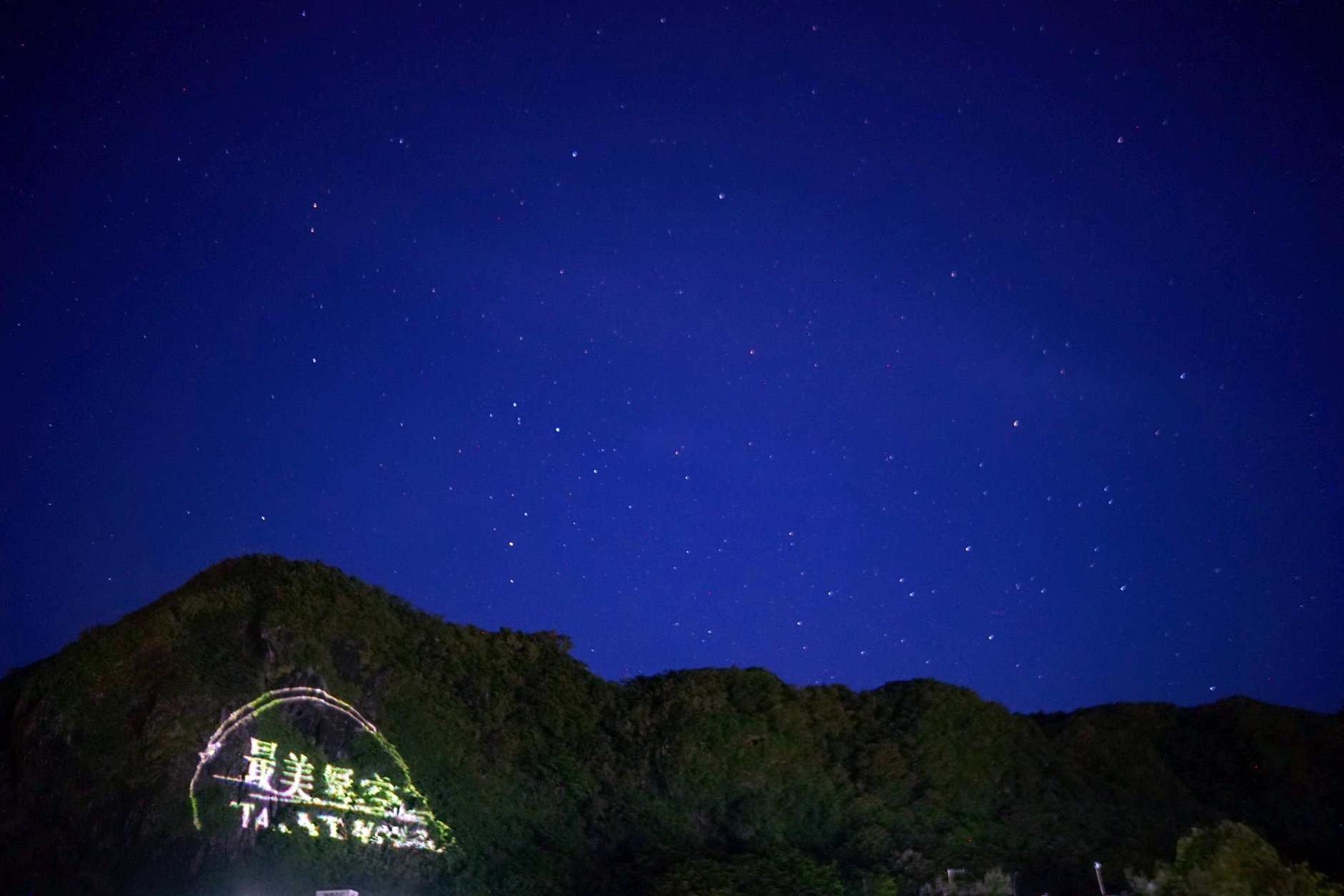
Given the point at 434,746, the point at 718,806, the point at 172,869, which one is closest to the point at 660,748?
the point at 718,806

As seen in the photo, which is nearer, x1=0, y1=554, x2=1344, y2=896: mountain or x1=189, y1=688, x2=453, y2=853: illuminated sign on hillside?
x1=0, y1=554, x2=1344, y2=896: mountain

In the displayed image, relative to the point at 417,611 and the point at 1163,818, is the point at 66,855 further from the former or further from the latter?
the point at 1163,818

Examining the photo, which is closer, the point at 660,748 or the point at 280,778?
the point at 280,778

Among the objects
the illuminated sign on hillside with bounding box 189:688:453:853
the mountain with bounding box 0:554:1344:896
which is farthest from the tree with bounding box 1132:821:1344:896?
the illuminated sign on hillside with bounding box 189:688:453:853

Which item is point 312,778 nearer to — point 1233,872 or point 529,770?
point 529,770

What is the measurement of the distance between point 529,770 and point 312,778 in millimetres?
2915

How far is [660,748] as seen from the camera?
15.1 metres

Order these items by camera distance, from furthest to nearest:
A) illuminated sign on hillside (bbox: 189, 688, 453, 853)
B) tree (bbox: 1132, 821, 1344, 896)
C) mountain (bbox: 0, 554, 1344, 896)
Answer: illuminated sign on hillside (bbox: 189, 688, 453, 853) → mountain (bbox: 0, 554, 1344, 896) → tree (bbox: 1132, 821, 1344, 896)

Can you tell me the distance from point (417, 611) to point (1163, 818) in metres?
11.6

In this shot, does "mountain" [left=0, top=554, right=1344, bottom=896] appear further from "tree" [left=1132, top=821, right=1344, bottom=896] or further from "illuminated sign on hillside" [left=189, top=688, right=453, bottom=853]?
"tree" [left=1132, top=821, right=1344, bottom=896]

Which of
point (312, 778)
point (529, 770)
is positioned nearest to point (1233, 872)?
point (529, 770)

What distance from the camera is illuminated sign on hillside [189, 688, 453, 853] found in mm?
12453

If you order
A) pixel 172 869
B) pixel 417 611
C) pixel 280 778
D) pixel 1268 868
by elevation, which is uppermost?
pixel 417 611

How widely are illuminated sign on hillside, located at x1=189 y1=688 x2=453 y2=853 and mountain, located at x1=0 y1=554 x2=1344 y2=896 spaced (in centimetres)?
3
